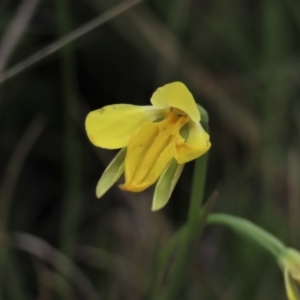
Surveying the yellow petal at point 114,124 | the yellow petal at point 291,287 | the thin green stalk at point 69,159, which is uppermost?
the thin green stalk at point 69,159

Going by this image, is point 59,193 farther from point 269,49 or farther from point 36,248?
point 269,49

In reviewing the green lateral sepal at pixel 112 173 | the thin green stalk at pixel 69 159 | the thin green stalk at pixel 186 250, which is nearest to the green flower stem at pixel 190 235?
the thin green stalk at pixel 186 250

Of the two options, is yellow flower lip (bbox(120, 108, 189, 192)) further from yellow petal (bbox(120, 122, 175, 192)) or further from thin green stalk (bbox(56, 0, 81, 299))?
thin green stalk (bbox(56, 0, 81, 299))

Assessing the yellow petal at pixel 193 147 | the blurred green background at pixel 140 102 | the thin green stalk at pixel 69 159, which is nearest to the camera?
the yellow petal at pixel 193 147

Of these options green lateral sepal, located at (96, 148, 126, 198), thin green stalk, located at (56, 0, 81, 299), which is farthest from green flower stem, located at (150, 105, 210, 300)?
thin green stalk, located at (56, 0, 81, 299)

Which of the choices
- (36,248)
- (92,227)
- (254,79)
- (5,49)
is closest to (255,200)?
(254,79)

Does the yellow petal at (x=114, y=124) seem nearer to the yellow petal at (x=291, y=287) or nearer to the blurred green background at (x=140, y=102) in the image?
the yellow petal at (x=291, y=287)
